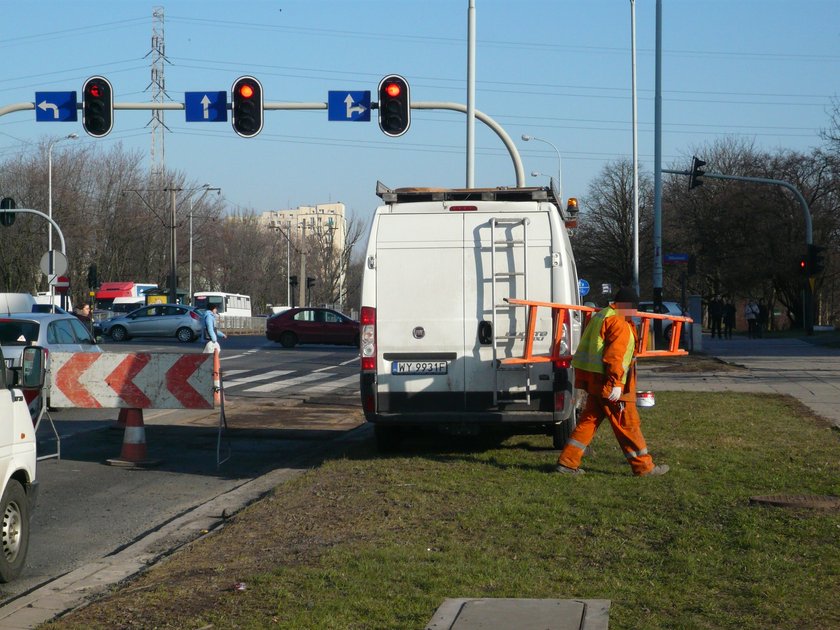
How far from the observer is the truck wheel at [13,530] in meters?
6.78

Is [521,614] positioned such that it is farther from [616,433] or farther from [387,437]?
[387,437]

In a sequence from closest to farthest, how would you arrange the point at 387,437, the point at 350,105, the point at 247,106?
the point at 387,437 → the point at 247,106 → the point at 350,105

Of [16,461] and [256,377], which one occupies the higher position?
[16,461]

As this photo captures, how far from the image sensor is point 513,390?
11109mm

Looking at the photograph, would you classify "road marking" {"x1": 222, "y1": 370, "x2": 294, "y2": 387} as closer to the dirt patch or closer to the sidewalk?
the sidewalk

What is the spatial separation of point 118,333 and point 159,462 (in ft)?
120

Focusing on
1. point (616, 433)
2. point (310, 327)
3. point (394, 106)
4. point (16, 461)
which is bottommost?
point (310, 327)

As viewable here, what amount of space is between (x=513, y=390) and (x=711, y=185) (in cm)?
5507

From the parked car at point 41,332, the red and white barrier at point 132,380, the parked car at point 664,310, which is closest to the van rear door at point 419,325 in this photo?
the red and white barrier at point 132,380

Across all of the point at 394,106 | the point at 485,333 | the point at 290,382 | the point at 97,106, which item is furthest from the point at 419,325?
the point at 290,382

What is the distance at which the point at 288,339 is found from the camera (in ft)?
141

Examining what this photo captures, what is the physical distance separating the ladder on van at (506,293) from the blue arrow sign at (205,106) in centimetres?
1058

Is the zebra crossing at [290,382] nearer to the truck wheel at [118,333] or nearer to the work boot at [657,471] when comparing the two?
the work boot at [657,471]

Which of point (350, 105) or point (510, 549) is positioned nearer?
point (510, 549)
